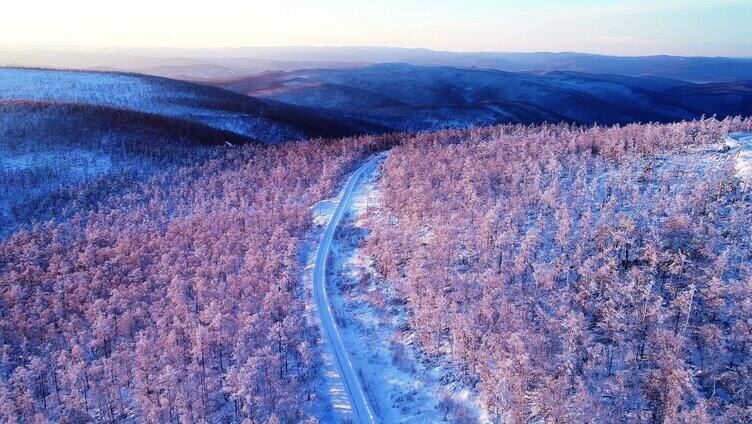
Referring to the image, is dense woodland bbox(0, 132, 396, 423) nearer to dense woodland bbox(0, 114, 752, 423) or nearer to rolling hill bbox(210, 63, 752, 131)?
dense woodland bbox(0, 114, 752, 423)

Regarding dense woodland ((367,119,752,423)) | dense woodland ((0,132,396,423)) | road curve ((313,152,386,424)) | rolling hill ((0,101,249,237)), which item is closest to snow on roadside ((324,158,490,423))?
road curve ((313,152,386,424))

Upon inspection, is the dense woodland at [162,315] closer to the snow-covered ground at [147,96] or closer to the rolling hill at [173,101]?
the snow-covered ground at [147,96]

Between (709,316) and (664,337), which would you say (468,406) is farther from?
(709,316)

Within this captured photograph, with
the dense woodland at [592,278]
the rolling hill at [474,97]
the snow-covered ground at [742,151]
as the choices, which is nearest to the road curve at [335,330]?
the dense woodland at [592,278]

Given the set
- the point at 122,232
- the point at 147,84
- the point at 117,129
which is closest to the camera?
the point at 122,232

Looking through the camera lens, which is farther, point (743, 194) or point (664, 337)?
point (743, 194)

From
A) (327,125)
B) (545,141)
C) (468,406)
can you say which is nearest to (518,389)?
(468,406)
